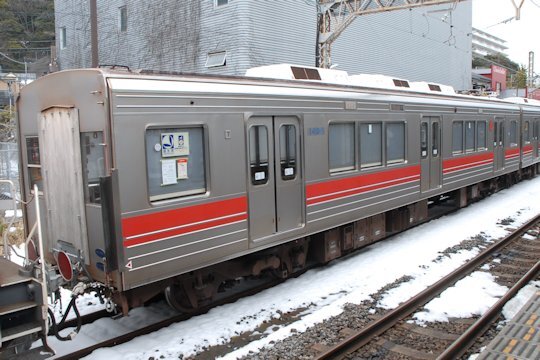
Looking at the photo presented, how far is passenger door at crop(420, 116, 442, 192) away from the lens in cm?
1080

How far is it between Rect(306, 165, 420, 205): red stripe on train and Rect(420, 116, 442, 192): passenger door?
427 mm

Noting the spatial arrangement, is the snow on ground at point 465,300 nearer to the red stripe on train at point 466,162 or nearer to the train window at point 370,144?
the train window at point 370,144

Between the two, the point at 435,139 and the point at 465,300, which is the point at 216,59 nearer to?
the point at 435,139

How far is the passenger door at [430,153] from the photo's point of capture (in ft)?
35.4

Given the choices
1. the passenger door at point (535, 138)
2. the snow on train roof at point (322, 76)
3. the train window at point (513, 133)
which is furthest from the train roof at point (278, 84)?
the passenger door at point (535, 138)

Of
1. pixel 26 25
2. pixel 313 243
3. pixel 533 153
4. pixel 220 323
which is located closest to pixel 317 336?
pixel 220 323

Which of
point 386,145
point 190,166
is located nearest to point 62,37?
point 386,145

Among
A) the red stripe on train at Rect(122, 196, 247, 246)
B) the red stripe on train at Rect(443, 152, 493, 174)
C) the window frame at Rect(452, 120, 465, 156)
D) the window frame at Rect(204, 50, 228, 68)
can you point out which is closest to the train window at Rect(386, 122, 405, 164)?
the red stripe on train at Rect(443, 152, 493, 174)

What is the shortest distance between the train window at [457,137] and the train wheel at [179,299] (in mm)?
8450

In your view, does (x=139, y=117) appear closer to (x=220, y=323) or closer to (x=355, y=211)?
(x=220, y=323)

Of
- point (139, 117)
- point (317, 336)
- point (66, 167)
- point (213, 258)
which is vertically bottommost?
point (317, 336)

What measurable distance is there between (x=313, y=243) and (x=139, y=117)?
423cm

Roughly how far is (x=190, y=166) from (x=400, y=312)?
3141mm

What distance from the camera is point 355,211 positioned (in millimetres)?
8516
